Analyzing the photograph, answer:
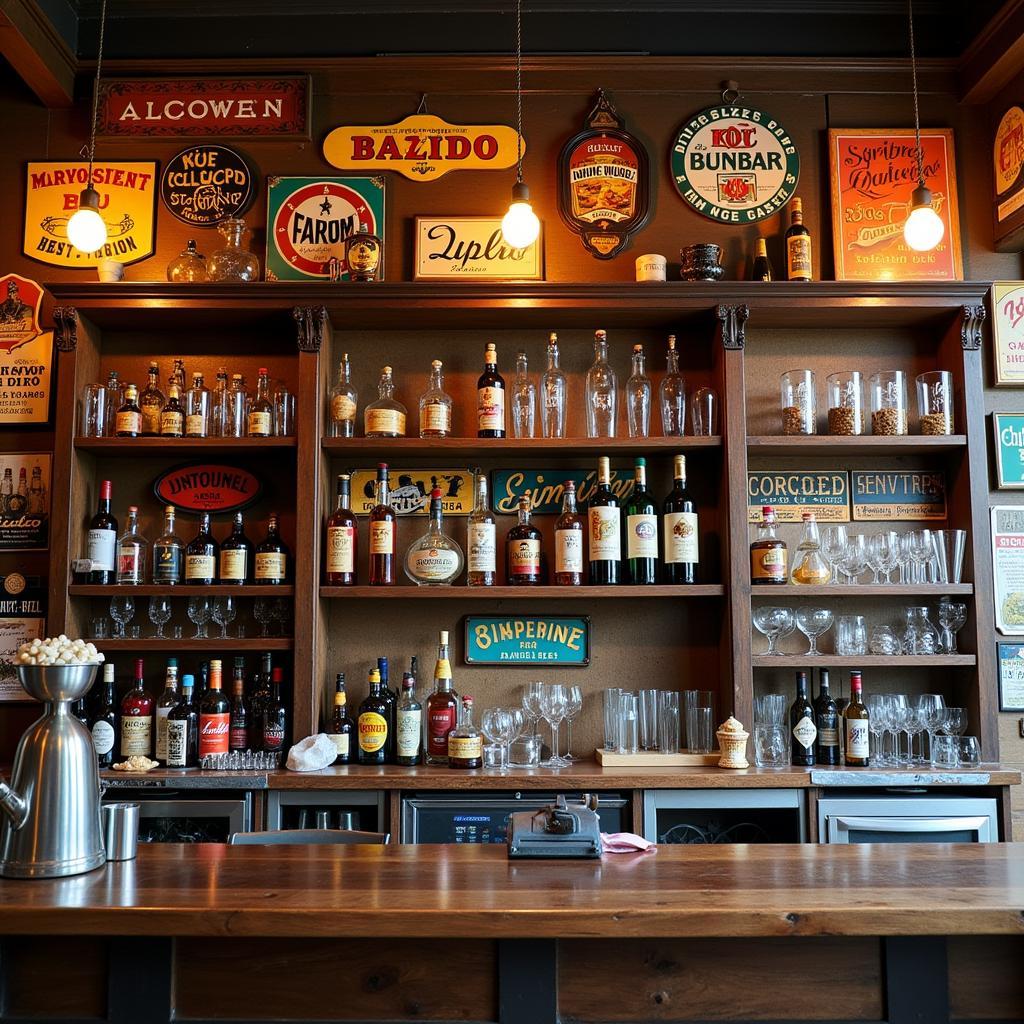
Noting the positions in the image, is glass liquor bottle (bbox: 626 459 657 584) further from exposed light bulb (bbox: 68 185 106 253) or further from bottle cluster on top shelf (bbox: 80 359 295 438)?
exposed light bulb (bbox: 68 185 106 253)

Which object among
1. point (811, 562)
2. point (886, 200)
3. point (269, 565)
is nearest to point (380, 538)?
point (269, 565)

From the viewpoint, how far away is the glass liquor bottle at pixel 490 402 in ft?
12.0

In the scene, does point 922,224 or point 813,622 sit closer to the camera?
point 922,224

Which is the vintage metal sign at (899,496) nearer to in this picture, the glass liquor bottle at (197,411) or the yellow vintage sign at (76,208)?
the glass liquor bottle at (197,411)

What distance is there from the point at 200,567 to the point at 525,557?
3.88 feet

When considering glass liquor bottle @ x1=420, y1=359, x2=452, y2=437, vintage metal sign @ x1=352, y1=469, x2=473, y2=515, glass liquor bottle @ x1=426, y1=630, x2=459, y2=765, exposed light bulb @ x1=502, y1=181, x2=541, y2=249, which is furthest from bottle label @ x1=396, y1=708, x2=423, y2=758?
exposed light bulb @ x1=502, y1=181, x2=541, y2=249

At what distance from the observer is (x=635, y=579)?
3596mm

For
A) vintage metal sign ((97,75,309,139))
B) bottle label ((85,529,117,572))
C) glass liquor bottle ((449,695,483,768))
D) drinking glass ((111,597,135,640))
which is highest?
vintage metal sign ((97,75,309,139))

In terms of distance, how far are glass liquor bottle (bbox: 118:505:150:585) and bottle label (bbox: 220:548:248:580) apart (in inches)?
12.8

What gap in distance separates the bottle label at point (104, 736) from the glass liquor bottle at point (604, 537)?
1792 mm

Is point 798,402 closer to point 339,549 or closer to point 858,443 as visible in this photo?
point 858,443

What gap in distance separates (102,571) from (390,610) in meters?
1.06

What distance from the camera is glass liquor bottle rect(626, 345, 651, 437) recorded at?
12.3 ft

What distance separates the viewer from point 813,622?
366 cm
